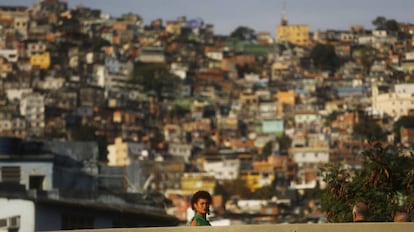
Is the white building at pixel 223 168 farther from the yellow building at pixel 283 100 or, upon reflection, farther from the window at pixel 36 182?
the window at pixel 36 182

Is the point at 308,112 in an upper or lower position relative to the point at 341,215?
upper

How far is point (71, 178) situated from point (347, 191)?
26174mm

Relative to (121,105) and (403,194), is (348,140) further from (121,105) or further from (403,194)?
(403,194)

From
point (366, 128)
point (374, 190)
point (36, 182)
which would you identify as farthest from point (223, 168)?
point (374, 190)

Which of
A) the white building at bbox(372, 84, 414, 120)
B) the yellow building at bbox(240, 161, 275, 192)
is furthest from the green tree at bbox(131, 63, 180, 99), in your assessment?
the yellow building at bbox(240, 161, 275, 192)

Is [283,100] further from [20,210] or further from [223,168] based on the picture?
[20,210]

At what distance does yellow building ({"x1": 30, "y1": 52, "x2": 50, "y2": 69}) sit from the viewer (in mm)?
179125

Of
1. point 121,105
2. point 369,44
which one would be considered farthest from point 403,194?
point 369,44

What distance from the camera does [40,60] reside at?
180500mm

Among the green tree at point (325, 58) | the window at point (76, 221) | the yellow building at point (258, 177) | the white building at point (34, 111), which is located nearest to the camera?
the window at point (76, 221)

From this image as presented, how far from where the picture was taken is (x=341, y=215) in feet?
60.4

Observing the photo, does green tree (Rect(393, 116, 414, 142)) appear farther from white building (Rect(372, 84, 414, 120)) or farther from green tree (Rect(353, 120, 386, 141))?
white building (Rect(372, 84, 414, 120))

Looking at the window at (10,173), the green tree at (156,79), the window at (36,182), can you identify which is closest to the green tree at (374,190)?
the window at (36,182)

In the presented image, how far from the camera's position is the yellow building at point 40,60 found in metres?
179
